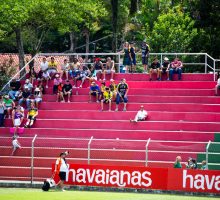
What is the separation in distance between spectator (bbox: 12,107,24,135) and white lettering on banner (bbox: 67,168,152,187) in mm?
7229

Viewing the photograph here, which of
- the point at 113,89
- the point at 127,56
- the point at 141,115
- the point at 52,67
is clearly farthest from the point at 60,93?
the point at 141,115

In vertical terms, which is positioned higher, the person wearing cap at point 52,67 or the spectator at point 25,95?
the person wearing cap at point 52,67

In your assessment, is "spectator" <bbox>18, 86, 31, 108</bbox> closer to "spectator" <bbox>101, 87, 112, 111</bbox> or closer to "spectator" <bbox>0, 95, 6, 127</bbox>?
"spectator" <bbox>0, 95, 6, 127</bbox>

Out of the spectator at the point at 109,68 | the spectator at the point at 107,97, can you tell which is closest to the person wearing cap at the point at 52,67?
the spectator at the point at 109,68

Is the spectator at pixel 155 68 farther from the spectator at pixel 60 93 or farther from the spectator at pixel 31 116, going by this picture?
the spectator at pixel 31 116

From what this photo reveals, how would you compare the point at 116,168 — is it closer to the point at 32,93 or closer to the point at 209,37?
the point at 32,93

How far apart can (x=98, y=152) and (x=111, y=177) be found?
8.49ft

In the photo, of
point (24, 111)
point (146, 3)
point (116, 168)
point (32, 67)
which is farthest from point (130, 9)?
point (116, 168)

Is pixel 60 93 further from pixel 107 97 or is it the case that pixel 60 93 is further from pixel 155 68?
pixel 155 68

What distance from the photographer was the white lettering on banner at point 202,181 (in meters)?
34.0

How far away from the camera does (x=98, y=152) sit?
125 ft

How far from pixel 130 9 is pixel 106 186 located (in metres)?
33.8

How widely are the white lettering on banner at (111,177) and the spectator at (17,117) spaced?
7.23 metres

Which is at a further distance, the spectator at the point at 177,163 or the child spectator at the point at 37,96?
the child spectator at the point at 37,96
